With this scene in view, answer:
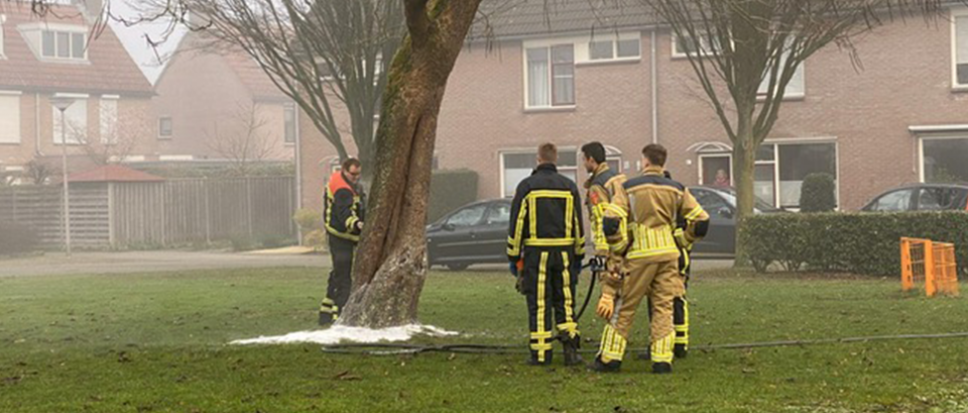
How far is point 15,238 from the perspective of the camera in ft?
131

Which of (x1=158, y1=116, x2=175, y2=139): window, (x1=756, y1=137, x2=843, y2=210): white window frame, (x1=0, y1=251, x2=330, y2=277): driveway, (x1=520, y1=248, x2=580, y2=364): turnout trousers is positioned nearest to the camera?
(x1=520, y1=248, x2=580, y2=364): turnout trousers

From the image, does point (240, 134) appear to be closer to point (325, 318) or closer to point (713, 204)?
point (713, 204)

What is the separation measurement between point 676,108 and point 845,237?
47.3ft

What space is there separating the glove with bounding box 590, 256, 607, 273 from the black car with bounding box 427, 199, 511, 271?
50.4ft

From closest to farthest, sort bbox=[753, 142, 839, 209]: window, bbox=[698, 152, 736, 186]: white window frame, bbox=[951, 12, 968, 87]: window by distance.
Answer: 1. bbox=[951, 12, 968, 87]: window
2. bbox=[753, 142, 839, 209]: window
3. bbox=[698, 152, 736, 186]: white window frame

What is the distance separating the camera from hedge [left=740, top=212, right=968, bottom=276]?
22.0 m

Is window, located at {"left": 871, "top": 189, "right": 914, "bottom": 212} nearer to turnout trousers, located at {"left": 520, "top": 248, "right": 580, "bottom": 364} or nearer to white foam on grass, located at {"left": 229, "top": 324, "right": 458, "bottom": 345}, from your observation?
white foam on grass, located at {"left": 229, "top": 324, "right": 458, "bottom": 345}

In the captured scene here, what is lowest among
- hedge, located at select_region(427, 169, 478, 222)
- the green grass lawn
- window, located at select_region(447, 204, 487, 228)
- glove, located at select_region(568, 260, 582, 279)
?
the green grass lawn

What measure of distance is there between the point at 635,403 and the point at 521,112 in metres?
29.9

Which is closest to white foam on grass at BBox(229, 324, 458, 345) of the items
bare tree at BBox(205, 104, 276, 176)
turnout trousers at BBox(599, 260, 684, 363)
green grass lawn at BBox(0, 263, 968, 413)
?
green grass lawn at BBox(0, 263, 968, 413)

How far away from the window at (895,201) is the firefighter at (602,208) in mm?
18287

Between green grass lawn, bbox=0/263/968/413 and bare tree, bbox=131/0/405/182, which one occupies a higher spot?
bare tree, bbox=131/0/405/182

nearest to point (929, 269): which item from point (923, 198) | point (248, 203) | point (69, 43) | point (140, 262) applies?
point (923, 198)

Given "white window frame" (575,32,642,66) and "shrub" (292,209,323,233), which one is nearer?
"white window frame" (575,32,642,66)
